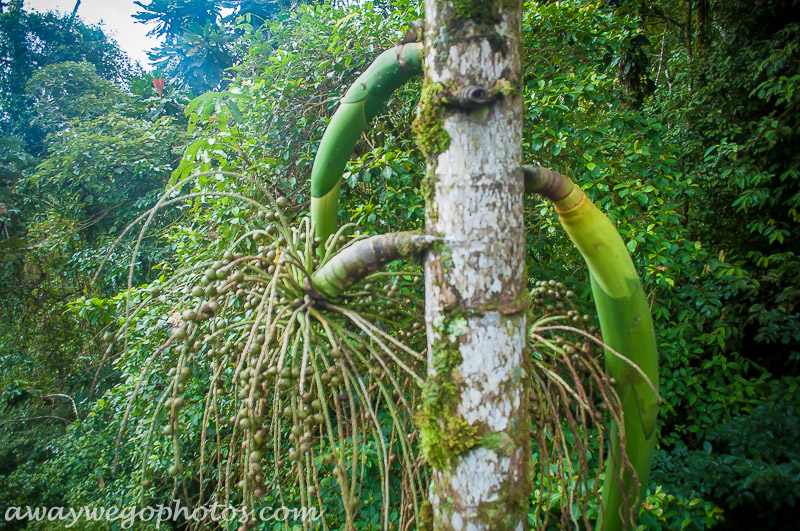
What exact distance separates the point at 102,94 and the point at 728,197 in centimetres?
1069

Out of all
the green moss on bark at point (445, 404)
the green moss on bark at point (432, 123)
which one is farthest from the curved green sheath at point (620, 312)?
→ the green moss on bark at point (445, 404)

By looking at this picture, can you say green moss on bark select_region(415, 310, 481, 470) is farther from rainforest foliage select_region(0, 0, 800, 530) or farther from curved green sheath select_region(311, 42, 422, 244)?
curved green sheath select_region(311, 42, 422, 244)

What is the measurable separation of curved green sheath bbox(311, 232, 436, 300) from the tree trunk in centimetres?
5

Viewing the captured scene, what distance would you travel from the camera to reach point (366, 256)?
0.99 m

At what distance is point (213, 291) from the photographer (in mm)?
1077

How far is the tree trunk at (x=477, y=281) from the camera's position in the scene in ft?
2.79

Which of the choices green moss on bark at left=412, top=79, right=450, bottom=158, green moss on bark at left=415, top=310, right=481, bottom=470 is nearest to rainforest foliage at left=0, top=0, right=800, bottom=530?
green moss on bark at left=415, top=310, right=481, bottom=470

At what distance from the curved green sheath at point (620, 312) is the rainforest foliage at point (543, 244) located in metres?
0.15

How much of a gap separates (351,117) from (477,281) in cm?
66

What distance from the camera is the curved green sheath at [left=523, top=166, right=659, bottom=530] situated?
3.71ft

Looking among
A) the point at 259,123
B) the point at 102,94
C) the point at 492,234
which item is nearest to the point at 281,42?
the point at 259,123

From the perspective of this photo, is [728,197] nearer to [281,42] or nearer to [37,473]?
[281,42]

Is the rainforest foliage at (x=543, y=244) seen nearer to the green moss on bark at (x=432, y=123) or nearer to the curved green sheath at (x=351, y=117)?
the curved green sheath at (x=351, y=117)

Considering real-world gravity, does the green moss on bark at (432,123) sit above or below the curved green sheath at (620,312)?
above
